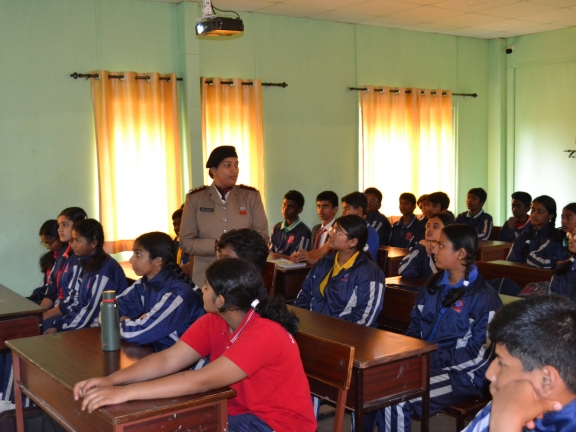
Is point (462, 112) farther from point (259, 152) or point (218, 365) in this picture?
point (218, 365)

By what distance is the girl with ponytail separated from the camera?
8.73ft

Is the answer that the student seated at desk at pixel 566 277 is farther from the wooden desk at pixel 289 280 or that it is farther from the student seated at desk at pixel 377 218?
the student seated at desk at pixel 377 218

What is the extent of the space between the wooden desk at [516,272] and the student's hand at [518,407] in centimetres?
274

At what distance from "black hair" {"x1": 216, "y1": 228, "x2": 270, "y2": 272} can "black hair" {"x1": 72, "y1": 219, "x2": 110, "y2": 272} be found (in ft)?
3.27

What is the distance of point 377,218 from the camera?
257 inches

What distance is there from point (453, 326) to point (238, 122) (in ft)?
13.0

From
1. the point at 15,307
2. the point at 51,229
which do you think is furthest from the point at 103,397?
the point at 51,229

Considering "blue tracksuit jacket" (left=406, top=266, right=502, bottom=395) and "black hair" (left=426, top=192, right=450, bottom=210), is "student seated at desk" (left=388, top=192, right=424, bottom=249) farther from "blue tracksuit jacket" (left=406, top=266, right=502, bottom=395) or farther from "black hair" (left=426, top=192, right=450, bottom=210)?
"blue tracksuit jacket" (left=406, top=266, right=502, bottom=395)

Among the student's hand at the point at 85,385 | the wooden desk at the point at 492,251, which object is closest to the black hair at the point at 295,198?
the wooden desk at the point at 492,251

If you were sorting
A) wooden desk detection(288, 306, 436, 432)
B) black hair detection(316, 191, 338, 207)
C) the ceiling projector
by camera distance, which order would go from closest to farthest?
wooden desk detection(288, 306, 436, 432) → the ceiling projector → black hair detection(316, 191, 338, 207)

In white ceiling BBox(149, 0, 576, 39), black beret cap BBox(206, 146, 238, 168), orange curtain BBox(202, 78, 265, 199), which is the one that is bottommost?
black beret cap BBox(206, 146, 238, 168)

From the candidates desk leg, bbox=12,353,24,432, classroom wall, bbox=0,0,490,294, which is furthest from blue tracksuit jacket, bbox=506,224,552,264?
desk leg, bbox=12,353,24,432

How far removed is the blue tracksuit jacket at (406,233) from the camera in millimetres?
6166

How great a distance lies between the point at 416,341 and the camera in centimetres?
246
